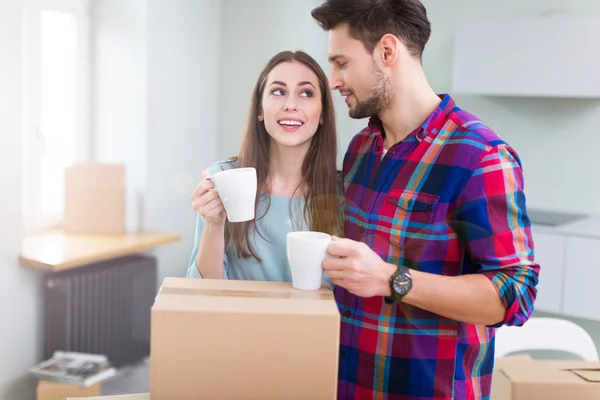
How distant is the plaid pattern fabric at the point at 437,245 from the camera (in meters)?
1.13

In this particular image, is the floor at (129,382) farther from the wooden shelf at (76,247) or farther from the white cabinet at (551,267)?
the white cabinet at (551,267)

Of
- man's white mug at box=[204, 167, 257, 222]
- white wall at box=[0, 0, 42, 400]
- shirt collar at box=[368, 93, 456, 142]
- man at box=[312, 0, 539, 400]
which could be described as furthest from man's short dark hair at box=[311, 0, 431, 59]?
white wall at box=[0, 0, 42, 400]

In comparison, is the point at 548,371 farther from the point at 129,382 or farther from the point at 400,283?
the point at 129,382

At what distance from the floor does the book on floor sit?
8.2 inches

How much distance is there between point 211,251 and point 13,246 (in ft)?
6.56

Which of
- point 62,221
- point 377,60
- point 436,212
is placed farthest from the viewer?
point 62,221

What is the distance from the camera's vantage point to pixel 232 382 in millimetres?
885

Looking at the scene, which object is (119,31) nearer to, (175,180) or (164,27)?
(164,27)

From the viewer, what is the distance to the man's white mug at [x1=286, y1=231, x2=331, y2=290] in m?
0.97

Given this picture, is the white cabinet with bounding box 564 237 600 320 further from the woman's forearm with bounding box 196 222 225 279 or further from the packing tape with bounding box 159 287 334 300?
the packing tape with bounding box 159 287 334 300

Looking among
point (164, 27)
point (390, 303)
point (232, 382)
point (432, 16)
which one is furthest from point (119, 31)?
point (232, 382)

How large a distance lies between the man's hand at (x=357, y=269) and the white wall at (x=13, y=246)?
2.27 m

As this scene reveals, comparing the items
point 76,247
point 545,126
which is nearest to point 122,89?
point 76,247

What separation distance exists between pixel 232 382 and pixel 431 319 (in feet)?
1.49
